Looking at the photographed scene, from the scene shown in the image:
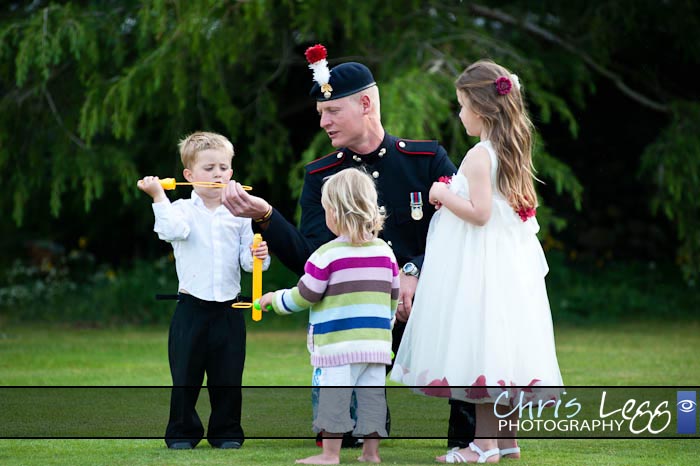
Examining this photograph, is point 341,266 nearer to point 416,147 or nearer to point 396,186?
point 396,186

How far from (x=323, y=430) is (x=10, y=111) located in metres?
7.08

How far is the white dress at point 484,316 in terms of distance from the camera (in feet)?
14.6

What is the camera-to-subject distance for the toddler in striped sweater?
4488 millimetres

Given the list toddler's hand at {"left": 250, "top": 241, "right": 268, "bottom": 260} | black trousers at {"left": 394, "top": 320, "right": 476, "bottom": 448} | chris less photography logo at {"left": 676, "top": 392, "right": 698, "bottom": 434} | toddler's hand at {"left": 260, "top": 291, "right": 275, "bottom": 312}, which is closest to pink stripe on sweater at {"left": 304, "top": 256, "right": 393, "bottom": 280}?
toddler's hand at {"left": 260, "top": 291, "right": 275, "bottom": 312}

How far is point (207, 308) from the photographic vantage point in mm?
5195

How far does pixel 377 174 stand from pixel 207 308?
944mm

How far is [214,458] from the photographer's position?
15.4 feet

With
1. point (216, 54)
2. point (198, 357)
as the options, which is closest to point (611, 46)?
point (216, 54)

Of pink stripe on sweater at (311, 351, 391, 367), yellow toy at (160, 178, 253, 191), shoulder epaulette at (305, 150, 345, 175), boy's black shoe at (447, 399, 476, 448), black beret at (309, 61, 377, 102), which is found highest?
black beret at (309, 61, 377, 102)

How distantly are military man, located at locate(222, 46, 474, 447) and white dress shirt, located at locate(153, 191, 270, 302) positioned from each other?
271mm

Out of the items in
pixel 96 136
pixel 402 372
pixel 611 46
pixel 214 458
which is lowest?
pixel 214 458

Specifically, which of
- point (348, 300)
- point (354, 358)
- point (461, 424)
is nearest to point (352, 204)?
point (348, 300)

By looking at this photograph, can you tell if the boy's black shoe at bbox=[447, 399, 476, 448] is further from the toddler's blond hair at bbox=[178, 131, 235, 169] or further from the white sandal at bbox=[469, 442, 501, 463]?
the toddler's blond hair at bbox=[178, 131, 235, 169]

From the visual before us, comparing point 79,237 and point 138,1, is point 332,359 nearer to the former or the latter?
point 138,1
